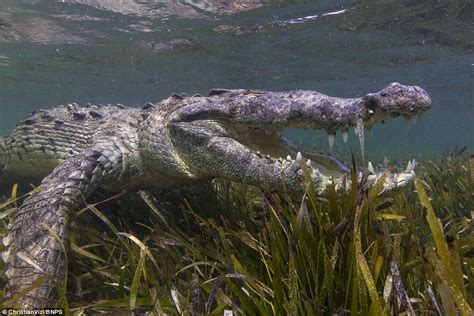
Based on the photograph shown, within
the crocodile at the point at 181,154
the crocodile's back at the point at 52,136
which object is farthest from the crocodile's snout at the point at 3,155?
the crocodile at the point at 181,154

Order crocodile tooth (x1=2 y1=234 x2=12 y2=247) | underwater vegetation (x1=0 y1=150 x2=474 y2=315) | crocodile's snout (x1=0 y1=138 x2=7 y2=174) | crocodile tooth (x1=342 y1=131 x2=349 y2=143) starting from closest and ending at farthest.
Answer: underwater vegetation (x1=0 y1=150 x2=474 y2=315)
crocodile tooth (x1=2 y1=234 x2=12 y2=247)
crocodile tooth (x1=342 y1=131 x2=349 y2=143)
crocodile's snout (x1=0 y1=138 x2=7 y2=174)

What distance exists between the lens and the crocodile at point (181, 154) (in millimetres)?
2771

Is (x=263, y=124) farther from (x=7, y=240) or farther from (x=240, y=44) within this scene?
(x=240, y=44)

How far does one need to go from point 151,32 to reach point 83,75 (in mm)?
10534

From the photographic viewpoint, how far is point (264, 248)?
2.68 m

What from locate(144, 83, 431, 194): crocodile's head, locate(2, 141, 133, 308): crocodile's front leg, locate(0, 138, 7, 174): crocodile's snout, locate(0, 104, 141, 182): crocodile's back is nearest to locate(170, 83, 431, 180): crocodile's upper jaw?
locate(144, 83, 431, 194): crocodile's head

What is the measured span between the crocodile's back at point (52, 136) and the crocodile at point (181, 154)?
0.02m

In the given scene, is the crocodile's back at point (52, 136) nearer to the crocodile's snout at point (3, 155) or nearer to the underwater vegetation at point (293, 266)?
the crocodile's snout at point (3, 155)

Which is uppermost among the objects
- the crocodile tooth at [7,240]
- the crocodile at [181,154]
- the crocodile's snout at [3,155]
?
the crocodile at [181,154]

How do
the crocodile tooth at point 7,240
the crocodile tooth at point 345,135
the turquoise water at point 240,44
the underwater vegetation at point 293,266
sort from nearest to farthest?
the underwater vegetation at point 293,266
the crocodile tooth at point 7,240
the crocodile tooth at point 345,135
the turquoise water at point 240,44

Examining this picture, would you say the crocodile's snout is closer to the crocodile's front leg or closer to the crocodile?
the crocodile

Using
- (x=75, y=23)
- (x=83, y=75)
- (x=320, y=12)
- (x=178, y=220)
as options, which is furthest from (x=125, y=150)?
(x=83, y=75)

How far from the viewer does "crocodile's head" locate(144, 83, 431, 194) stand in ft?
9.86

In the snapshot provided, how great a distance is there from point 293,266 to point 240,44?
1647cm
